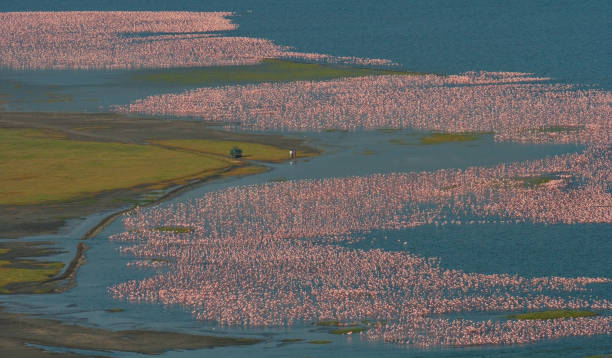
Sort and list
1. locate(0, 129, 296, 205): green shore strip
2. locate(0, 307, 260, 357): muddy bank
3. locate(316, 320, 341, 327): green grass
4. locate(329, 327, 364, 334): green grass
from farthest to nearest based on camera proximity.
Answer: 1. locate(0, 129, 296, 205): green shore strip
2. locate(316, 320, 341, 327): green grass
3. locate(329, 327, 364, 334): green grass
4. locate(0, 307, 260, 357): muddy bank

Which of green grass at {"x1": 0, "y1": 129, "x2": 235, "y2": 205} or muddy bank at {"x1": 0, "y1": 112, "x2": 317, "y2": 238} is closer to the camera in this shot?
muddy bank at {"x1": 0, "y1": 112, "x2": 317, "y2": 238}

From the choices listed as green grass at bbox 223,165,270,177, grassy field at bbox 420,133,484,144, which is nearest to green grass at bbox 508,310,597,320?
green grass at bbox 223,165,270,177

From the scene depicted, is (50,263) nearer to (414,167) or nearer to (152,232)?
(152,232)

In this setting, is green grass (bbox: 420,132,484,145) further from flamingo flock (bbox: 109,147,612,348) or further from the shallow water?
flamingo flock (bbox: 109,147,612,348)

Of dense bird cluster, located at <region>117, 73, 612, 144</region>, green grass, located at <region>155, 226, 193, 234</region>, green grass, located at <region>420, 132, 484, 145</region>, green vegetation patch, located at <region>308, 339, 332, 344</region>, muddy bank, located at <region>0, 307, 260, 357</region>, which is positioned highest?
dense bird cluster, located at <region>117, 73, 612, 144</region>

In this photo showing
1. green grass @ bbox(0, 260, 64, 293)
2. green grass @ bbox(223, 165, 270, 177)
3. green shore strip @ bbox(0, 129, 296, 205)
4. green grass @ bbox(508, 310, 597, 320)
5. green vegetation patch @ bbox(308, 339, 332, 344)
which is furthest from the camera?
green grass @ bbox(223, 165, 270, 177)

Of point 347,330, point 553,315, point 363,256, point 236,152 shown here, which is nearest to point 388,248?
point 363,256

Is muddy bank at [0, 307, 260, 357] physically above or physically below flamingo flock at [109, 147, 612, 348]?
below

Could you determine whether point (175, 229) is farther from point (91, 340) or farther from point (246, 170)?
point (91, 340)
